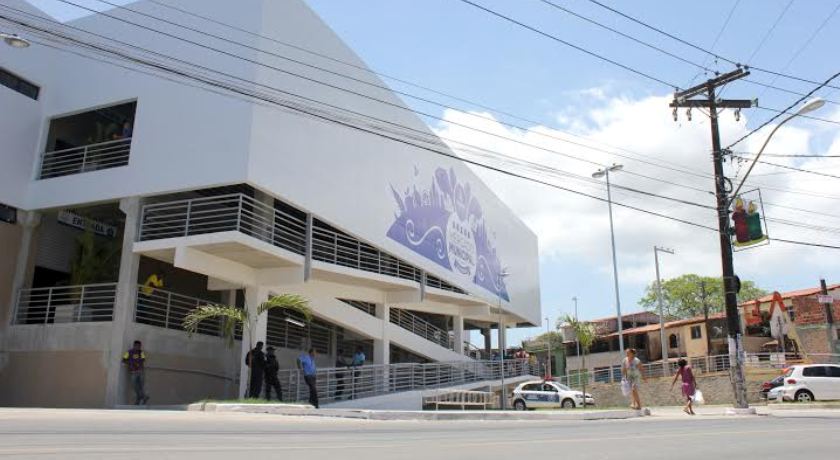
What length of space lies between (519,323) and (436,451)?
123ft

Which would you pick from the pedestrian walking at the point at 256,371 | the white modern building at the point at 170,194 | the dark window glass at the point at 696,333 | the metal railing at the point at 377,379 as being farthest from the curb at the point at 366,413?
the dark window glass at the point at 696,333

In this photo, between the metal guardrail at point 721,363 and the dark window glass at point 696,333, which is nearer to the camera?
the metal guardrail at point 721,363

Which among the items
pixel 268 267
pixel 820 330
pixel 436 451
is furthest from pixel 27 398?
pixel 820 330

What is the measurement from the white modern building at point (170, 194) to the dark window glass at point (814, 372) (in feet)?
50.8

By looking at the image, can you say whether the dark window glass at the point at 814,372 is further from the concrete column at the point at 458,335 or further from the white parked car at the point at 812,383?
the concrete column at the point at 458,335

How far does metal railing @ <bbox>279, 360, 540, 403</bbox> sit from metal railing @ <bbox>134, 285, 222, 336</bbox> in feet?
9.10

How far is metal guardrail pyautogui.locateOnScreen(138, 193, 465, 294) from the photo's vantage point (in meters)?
19.1

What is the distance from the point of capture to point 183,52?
2022 centimetres

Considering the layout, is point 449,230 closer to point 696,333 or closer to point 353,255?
point 353,255

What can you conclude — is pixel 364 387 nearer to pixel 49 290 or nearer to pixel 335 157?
pixel 335 157

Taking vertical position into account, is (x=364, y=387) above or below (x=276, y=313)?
below

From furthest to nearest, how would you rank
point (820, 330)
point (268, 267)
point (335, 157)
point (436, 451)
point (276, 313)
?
→ 1. point (820, 330)
2. point (276, 313)
3. point (335, 157)
4. point (268, 267)
5. point (436, 451)

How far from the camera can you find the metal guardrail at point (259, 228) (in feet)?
62.6

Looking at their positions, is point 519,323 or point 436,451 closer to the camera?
point 436,451
